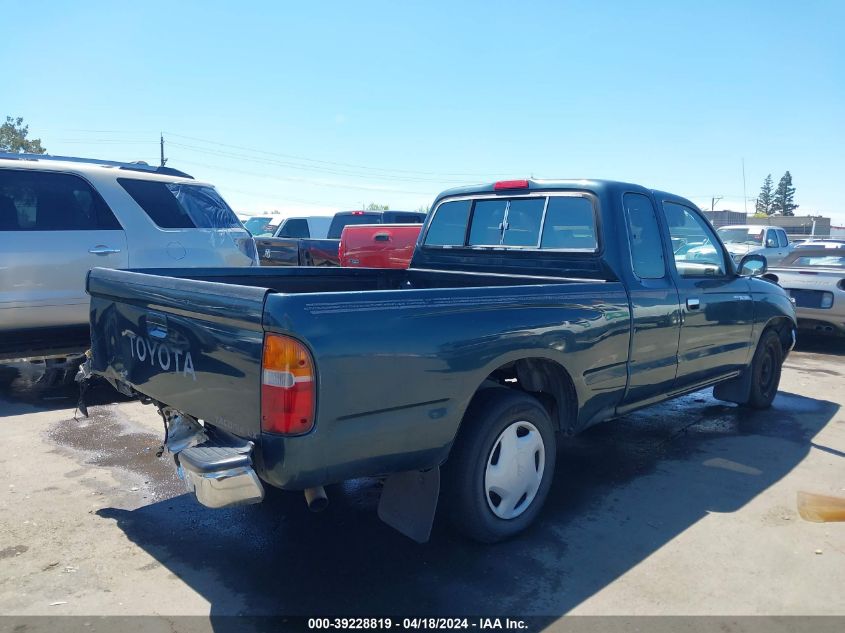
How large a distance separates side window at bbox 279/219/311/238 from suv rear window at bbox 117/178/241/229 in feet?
35.8

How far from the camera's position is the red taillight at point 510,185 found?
4881mm

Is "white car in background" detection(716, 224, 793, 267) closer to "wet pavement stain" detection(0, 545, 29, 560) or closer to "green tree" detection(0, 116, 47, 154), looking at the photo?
"wet pavement stain" detection(0, 545, 29, 560)

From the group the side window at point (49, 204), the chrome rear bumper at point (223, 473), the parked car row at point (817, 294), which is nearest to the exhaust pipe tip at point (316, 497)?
the chrome rear bumper at point (223, 473)

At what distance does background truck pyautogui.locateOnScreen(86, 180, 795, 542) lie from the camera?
268 cm

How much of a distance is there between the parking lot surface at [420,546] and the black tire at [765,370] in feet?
2.90

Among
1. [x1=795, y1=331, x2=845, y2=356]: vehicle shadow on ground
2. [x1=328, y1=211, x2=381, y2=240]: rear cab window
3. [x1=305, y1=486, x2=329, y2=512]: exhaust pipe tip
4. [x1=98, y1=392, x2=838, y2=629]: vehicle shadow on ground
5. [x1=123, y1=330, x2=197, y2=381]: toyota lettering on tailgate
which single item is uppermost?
[x1=328, y1=211, x2=381, y2=240]: rear cab window

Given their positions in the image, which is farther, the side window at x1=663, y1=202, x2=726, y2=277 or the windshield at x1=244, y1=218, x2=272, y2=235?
the windshield at x1=244, y1=218, x2=272, y2=235

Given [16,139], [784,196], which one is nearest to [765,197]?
[784,196]

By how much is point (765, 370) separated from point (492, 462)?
3912 millimetres

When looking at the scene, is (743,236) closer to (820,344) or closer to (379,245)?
(820,344)

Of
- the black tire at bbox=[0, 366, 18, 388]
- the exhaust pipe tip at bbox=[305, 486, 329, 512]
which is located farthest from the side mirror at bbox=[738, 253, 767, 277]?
the black tire at bbox=[0, 366, 18, 388]

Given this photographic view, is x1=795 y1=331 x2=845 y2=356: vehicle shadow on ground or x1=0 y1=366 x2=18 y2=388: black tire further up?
x1=795 y1=331 x2=845 y2=356: vehicle shadow on ground

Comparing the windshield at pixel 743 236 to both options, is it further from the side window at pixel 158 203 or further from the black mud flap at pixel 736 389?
the side window at pixel 158 203

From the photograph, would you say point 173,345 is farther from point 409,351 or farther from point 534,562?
point 534,562
